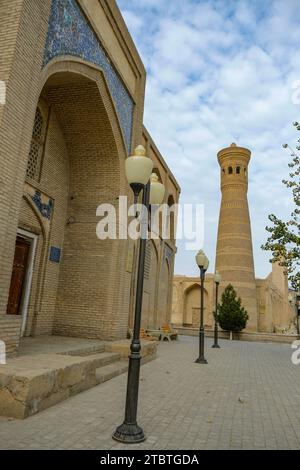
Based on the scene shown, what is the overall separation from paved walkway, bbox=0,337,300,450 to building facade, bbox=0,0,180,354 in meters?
3.33

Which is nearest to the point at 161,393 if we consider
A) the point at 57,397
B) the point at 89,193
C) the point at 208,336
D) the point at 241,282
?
the point at 57,397

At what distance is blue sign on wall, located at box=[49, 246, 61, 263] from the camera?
973cm

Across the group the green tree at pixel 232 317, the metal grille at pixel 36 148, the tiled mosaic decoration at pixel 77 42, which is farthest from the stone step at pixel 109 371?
the green tree at pixel 232 317

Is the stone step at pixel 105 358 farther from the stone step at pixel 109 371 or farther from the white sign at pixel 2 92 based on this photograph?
the white sign at pixel 2 92

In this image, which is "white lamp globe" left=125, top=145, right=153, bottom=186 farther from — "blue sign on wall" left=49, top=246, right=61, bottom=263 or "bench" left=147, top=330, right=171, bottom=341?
"bench" left=147, top=330, right=171, bottom=341

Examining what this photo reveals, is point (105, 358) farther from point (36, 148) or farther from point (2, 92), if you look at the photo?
point (36, 148)

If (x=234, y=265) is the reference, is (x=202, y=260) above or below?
below

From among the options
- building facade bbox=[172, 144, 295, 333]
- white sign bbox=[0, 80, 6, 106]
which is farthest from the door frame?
building facade bbox=[172, 144, 295, 333]

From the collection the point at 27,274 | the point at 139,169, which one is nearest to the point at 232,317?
the point at 27,274

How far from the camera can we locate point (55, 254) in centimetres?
993

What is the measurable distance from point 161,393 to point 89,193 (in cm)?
637

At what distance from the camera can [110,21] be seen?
9.60 metres

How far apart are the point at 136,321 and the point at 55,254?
6.46 metres

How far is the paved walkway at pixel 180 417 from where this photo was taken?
3418 mm
